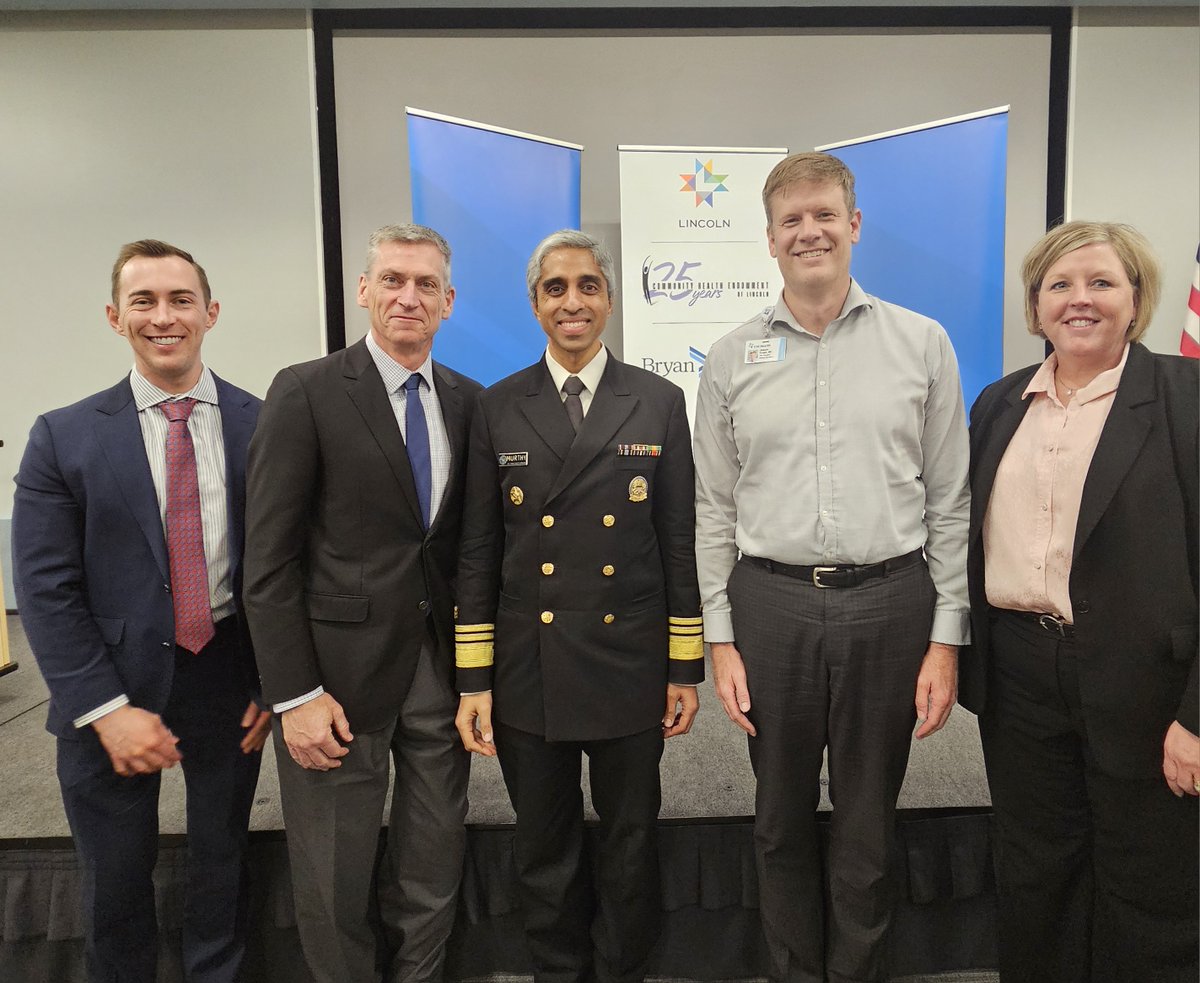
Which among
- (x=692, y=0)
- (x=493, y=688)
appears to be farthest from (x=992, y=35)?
(x=493, y=688)

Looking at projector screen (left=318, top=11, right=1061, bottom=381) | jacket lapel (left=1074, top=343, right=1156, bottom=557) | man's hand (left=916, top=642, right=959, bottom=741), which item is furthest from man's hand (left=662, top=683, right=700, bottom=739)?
projector screen (left=318, top=11, right=1061, bottom=381)

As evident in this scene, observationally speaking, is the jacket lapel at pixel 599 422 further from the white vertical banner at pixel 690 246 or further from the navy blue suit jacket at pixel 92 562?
the white vertical banner at pixel 690 246

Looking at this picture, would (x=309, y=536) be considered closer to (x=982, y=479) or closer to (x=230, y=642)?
(x=230, y=642)

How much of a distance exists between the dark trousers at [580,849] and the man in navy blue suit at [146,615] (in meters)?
0.66

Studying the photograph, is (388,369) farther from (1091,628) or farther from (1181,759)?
(1181,759)

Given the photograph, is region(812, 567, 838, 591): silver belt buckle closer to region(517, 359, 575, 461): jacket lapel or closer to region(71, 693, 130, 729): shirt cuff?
region(517, 359, 575, 461): jacket lapel

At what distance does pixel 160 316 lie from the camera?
1.49 metres

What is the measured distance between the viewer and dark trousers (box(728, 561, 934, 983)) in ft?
4.69

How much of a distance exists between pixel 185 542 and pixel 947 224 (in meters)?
3.75

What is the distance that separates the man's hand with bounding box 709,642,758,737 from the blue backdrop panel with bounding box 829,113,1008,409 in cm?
284

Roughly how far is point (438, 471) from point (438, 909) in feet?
3.33

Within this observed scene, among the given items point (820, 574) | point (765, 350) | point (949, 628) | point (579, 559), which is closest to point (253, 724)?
point (579, 559)

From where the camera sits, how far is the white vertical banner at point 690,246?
3.54 m

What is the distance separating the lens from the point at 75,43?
12.7 ft
